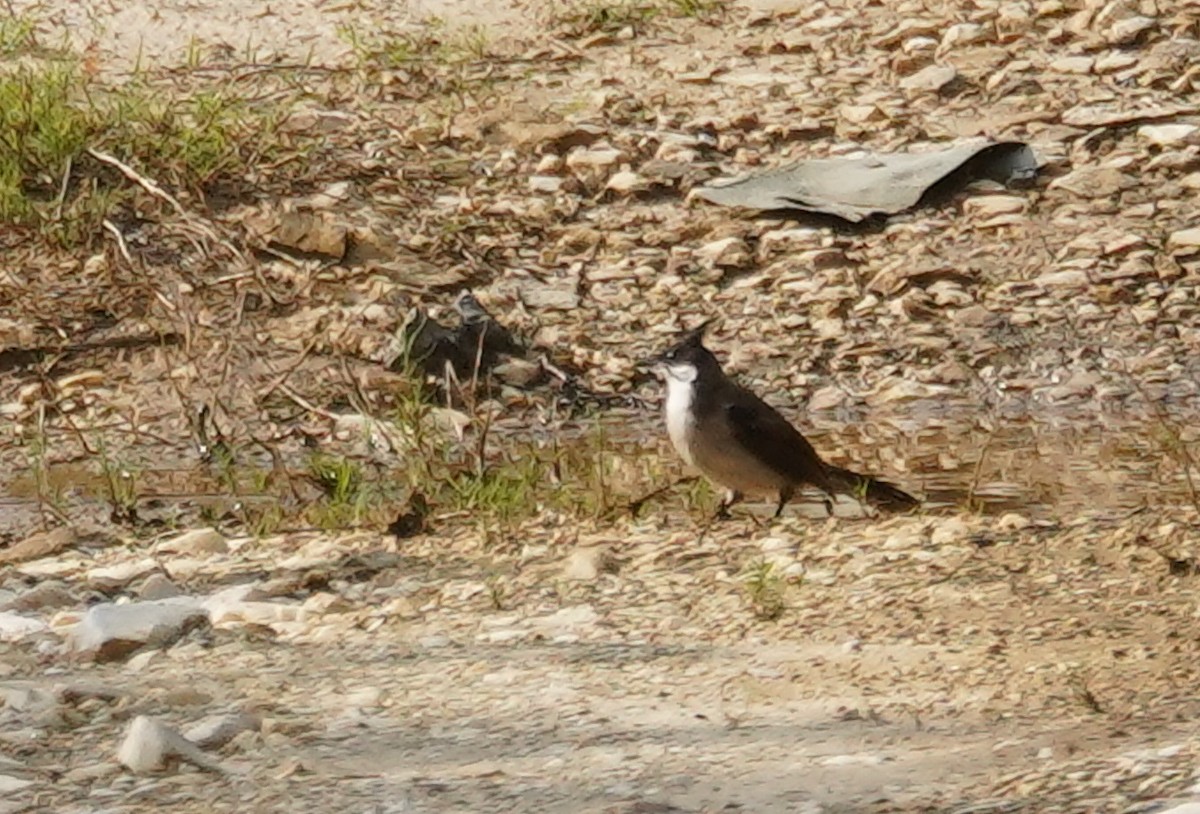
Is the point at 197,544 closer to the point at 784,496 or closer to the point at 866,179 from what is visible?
the point at 784,496

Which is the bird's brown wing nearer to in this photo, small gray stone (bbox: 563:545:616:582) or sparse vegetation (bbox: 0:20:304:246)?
small gray stone (bbox: 563:545:616:582)

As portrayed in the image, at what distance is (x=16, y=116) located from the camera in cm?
966

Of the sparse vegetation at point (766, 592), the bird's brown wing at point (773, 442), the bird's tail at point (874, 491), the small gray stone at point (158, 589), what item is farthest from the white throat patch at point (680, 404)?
the small gray stone at point (158, 589)

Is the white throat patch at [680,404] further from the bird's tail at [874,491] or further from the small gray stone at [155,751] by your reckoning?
the small gray stone at [155,751]

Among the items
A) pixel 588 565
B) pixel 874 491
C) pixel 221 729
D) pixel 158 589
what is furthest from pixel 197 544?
pixel 221 729

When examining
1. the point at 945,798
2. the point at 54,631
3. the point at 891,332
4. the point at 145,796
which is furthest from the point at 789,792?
the point at 891,332

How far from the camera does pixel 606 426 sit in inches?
333

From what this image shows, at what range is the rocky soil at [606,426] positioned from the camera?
5.02 meters

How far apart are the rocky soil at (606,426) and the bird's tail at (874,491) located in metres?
0.14

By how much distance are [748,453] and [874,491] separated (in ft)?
1.10

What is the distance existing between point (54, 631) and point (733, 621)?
5.00 feet

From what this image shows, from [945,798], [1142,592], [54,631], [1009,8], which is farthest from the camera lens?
[1009,8]

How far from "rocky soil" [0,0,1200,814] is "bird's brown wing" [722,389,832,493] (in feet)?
0.70

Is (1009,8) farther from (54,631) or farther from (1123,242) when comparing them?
(54,631)
